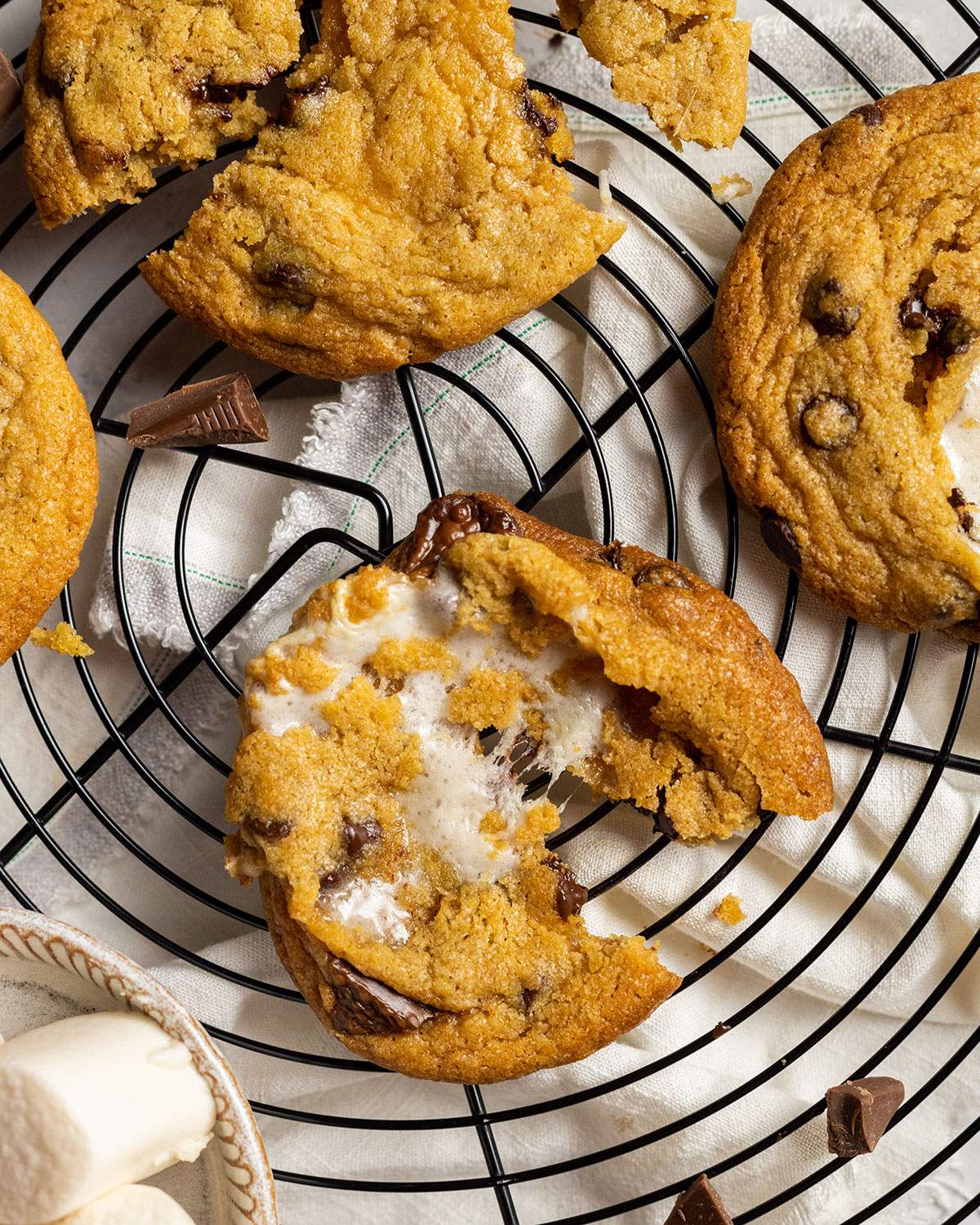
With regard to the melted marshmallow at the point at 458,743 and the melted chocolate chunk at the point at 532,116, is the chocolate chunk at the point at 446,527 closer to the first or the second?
the melted marshmallow at the point at 458,743

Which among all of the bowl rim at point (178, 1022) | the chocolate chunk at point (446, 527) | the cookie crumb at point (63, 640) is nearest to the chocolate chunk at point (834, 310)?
the chocolate chunk at point (446, 527)

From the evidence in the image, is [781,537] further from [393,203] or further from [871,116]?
[393,203]

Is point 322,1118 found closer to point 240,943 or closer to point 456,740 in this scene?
point 240,943

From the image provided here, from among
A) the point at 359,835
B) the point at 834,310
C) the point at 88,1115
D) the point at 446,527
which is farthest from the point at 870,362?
the point at 88,1115

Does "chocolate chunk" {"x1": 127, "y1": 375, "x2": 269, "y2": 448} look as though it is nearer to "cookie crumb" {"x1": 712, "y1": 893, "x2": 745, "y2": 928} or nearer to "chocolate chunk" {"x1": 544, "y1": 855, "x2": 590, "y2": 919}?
"chocolate chunk" {"x1": 544, "y1": 855, "x2": 590, "y2": 919}

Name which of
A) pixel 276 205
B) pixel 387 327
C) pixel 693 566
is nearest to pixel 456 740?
pixel 693 566

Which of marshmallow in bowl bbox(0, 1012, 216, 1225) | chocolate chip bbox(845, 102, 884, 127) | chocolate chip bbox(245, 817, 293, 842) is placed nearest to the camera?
marshmallow in bowl bbox(0, 1012, 216, 1225)

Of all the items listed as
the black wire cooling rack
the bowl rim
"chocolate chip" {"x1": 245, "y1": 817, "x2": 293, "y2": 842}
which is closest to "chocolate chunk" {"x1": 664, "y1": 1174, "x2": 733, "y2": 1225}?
the black wire cooling rack
